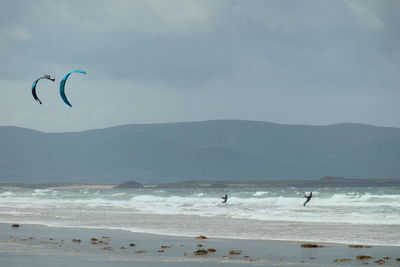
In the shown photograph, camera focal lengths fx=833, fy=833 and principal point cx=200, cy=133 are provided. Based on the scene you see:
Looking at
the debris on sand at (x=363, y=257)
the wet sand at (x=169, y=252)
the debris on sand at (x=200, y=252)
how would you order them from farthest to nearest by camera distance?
the debris on sand at (x=200, y=252) → the debris on sand at (x=363, y=257) → the wet sand at (x=169, y=252)

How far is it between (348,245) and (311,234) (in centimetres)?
321

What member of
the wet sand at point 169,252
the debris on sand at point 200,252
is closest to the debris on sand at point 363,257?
the wet sand at point 169,252

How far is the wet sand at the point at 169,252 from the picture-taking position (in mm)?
17156

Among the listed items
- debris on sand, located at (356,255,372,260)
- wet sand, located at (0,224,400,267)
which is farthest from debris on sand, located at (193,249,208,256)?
debris on sand, located at (356,255,372,260)

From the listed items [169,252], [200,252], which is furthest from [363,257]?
[169,252]

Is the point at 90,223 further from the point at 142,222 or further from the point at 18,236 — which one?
the point at 18,236

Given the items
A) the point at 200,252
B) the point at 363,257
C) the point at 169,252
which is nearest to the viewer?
the point at 363,257

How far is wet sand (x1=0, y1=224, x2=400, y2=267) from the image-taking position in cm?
1716

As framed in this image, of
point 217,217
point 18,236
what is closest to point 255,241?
point 18,236

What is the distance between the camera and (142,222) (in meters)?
30.6

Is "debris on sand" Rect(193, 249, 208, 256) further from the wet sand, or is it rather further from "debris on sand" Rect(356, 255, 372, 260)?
"debris on sand" Rect(356, 255, 372, 260)

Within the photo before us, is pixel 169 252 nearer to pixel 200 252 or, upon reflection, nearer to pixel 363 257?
pixel 200 252

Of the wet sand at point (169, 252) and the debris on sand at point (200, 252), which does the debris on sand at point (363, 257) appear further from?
the debris on sand at point (200, 252)

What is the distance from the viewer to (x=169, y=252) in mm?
19188
